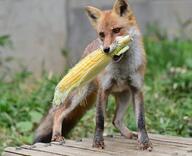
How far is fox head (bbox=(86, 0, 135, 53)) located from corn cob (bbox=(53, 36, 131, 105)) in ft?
0.31

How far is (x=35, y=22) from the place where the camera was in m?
8.74

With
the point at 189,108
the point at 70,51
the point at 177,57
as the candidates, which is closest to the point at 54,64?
the point at 70,51

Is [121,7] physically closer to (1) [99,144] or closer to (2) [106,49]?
(2) [106,49]

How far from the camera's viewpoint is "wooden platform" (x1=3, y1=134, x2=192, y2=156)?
175 inches

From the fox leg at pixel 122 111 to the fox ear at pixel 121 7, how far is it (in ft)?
2.68

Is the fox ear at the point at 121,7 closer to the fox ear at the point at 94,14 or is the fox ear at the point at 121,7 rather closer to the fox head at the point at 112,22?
the fox head at the point at 112,22

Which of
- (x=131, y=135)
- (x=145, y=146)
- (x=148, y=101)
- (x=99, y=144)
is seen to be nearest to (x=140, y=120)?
(x=145, y=146)

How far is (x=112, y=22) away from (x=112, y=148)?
0.97 meters

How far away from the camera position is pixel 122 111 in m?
5.23

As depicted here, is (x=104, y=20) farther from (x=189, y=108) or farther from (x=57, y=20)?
(x=57, y=20)

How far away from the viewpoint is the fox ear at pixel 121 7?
4.55 m

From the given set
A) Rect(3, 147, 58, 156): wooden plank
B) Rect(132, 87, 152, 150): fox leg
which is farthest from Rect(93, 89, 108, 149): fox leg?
Rect(3, 147, 58, 156): wooden plank

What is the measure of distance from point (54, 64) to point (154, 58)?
4.80 feet

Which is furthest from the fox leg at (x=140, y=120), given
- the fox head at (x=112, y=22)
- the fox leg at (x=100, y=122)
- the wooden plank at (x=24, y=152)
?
the wooden plank at (x=24, y=152)
